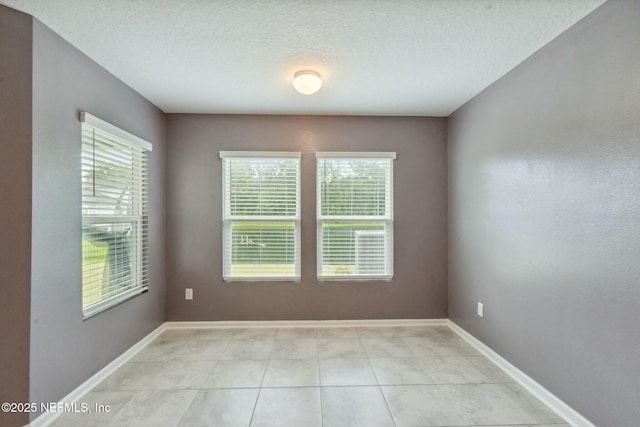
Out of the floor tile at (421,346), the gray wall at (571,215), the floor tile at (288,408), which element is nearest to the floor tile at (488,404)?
the gray wall at (571,215)

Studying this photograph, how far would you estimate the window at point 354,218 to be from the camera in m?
3.46

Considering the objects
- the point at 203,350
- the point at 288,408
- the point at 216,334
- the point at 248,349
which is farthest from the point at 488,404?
the point at 216,334

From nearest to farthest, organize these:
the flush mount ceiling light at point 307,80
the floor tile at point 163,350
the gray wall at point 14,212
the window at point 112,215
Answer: the gray wall at point 14,212 → the window at point 112,215 → the flush mount ceiling light at point 307,80 → the floor tile at point 163,350

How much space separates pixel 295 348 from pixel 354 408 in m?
1.01

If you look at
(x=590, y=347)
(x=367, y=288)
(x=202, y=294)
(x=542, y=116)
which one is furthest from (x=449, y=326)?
(x=202, y=294)

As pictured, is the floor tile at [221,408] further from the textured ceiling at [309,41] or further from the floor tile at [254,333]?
the textured ceiling at [309,41]

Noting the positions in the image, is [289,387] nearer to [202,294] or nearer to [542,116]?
[202,294]

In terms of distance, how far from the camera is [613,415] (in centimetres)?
159

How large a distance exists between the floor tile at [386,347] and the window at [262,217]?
1080 mm

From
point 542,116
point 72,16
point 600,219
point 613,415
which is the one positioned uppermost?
point 72,16

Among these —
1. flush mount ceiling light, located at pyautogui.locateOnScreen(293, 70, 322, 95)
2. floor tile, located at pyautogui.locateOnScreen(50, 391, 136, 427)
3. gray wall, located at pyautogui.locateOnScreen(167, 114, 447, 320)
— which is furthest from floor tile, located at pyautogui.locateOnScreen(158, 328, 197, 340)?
flush mount ceiling light, located at pyautogui.locateOnScreen(293, 70, 322, 95)

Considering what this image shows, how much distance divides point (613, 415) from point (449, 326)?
1.84 m

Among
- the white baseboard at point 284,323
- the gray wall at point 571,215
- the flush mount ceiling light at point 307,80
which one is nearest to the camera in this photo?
the gray wall at point 571,215

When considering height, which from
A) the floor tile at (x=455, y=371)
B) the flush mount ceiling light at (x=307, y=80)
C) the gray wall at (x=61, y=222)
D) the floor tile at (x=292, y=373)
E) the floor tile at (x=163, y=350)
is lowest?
the floor tile at (x=163, y=350)
